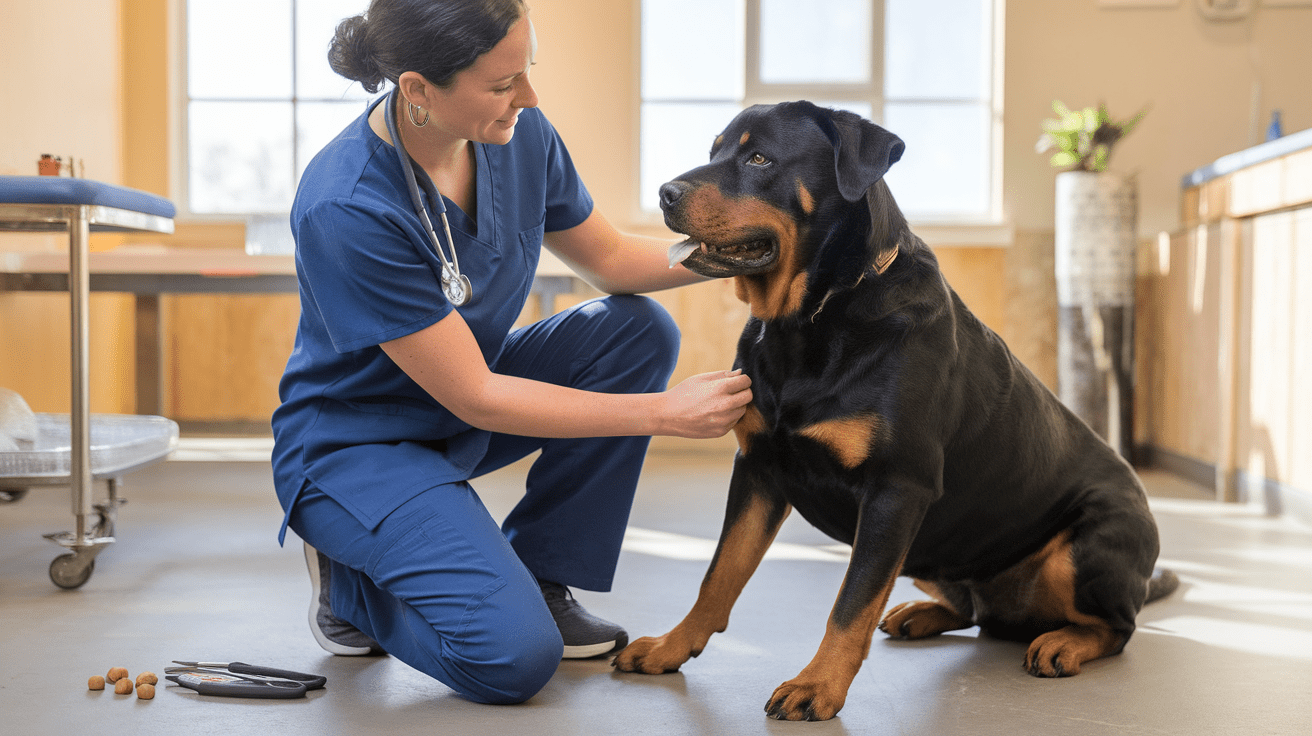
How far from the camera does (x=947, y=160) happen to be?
5.05m

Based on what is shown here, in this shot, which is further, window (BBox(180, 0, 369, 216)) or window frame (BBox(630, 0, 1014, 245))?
window (BBox(180, 0, 369, 216))

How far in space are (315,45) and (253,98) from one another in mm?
411

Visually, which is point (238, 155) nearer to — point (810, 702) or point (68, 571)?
point (68, 571)

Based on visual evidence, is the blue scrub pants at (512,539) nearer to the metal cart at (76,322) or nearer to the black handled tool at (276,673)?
the black handled tool at (276,673)

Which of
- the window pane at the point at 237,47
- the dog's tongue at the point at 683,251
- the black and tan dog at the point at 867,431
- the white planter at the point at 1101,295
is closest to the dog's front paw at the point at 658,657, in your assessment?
the black and tan dog at the point at 867,431

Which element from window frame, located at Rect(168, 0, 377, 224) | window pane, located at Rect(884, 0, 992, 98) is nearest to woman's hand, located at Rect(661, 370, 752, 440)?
window pane, located at Rect(884, 0, 992, 98)

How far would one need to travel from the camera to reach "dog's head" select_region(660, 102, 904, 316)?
1391 millimetres

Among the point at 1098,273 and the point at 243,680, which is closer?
the point at 243,680

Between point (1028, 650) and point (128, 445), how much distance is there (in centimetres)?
194

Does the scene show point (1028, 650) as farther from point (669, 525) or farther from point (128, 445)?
point (128, 445)

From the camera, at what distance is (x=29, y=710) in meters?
→ 1.42

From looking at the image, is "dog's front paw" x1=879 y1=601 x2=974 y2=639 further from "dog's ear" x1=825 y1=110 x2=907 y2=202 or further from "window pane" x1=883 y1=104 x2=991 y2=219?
"window pane" x1=883 y1=104 x2=991 y2=219

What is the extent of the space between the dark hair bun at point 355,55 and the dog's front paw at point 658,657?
968mm

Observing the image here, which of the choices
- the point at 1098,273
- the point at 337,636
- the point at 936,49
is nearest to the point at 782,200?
the point at 337,636
